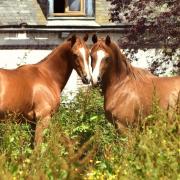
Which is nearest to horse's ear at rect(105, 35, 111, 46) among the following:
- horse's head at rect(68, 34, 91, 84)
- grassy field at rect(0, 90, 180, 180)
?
horse's head at rect(68, 34, 91, 84)

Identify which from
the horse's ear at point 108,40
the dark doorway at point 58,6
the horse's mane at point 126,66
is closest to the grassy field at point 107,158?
the horse's mane at point 126,66

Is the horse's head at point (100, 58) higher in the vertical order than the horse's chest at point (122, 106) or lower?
higher

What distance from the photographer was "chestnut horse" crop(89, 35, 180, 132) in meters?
8.33

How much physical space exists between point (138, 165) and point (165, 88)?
10.5ft

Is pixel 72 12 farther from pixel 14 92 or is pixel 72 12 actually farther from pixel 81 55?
pixel 14 92

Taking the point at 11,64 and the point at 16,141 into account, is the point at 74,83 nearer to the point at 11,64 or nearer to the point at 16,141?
the point at 11,64

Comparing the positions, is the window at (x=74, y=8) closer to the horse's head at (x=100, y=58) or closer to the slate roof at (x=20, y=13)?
the slate roof at (x=20, y=13)

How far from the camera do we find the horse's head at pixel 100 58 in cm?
840

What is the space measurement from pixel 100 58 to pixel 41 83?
1341mm

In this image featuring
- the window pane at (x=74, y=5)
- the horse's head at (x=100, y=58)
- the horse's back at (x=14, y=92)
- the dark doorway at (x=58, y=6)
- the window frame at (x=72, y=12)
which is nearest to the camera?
the horse's head at (x=100, y=58)

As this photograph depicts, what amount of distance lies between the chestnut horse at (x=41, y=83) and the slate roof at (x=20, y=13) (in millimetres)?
9194

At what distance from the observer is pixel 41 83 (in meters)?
9.36

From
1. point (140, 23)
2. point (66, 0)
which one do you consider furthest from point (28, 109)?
point (66, 0)

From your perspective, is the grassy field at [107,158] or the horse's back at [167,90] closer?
the grassy field at [107,158]
